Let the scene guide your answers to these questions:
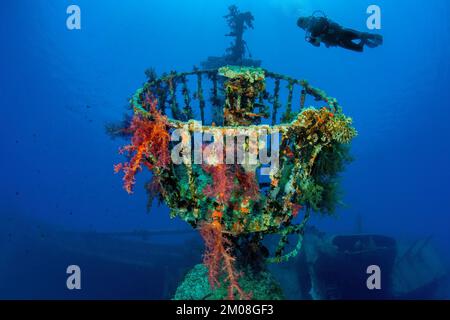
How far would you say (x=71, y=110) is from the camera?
210 ft

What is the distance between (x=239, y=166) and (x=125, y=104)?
4650cm

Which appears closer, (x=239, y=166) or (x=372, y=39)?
(x=239, y=166)

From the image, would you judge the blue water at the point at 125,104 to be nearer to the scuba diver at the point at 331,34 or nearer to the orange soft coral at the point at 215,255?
the orange soft coral at the point at 215,255

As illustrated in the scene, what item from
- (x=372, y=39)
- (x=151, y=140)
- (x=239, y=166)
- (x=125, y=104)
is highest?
(x=125, y=104)

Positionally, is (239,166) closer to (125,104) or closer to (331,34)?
(331,34)

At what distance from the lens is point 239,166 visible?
13.4 feet

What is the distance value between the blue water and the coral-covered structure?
8.97 metres

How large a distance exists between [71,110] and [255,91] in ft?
221

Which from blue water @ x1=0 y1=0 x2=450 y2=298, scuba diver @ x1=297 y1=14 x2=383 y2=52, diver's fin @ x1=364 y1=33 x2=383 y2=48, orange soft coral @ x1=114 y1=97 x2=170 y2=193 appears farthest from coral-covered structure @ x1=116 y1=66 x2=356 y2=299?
blue water @ x1=0 y1=0 x2=450 y2=298

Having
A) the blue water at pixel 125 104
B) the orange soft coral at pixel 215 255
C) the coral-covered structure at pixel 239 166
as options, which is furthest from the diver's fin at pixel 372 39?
the blue water at pixel 125 104

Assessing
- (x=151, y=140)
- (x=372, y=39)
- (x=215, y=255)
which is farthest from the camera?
(x=372, y=39)

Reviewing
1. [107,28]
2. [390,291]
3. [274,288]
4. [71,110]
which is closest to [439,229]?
[390,291]

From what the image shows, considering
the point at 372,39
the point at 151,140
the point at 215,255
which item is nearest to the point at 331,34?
the point at 372,39

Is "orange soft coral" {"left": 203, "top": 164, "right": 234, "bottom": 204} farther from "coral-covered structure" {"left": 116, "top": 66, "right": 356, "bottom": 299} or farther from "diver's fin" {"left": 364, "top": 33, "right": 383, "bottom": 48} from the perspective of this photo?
"diver's fin" {"left": 364, "top": 33, "right": 383, "bottom": 48}
